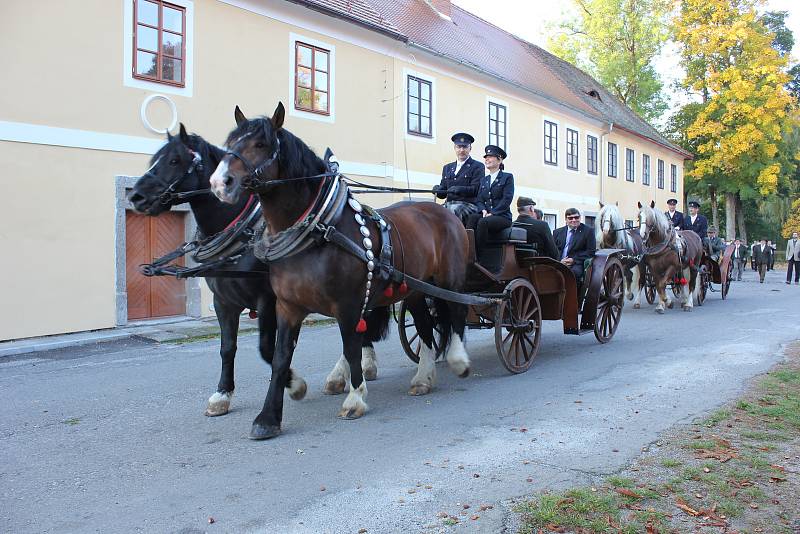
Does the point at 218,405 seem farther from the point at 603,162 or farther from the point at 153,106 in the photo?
the point at 603,162

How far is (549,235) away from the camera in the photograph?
7.54 meters

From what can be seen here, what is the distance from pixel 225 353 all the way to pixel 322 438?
1.17 metres

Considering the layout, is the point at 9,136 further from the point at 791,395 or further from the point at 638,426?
the point at 791,395

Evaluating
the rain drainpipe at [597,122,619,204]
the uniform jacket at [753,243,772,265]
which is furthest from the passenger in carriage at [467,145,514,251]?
the rain drainpipe at [597,122,619,204]

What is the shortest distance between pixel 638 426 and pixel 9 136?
29.1ft

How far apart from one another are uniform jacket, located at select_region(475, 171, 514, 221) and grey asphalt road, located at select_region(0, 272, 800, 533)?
1.69 m

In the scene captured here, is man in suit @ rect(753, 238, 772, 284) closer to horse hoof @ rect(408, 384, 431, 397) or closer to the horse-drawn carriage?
the horse-drawn carriage

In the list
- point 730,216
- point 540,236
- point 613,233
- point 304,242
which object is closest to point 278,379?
point 304,242

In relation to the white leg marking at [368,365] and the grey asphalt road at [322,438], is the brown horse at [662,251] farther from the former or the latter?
the white leg marking at [368,365]

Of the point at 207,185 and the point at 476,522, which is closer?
the point at 476,522

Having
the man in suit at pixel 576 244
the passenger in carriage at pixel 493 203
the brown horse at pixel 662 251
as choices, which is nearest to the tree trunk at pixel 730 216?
the brown horse at pixel 662 251

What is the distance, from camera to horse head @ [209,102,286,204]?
4047mm

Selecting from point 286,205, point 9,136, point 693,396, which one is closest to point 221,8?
point 9,136

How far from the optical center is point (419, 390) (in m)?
5.82
